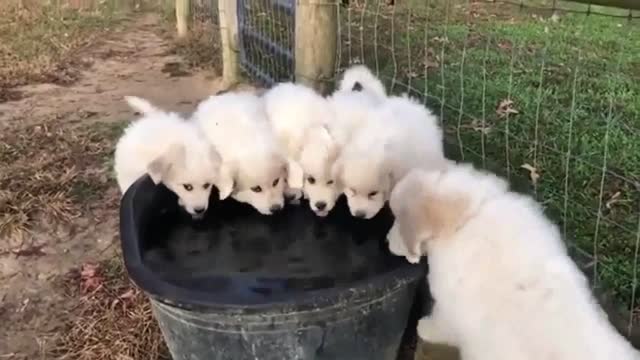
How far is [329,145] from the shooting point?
8.86ft

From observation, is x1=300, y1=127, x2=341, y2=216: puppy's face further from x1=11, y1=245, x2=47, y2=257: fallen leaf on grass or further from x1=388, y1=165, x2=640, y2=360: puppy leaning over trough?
x1=11, y1=245, x2=47, y2=257: fallen leaf on grass

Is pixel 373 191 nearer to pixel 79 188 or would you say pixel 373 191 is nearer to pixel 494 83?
pixel 79 188

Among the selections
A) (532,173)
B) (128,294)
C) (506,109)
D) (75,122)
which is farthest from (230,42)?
(128,294)

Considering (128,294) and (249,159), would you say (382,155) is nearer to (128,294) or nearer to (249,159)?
(249,159)

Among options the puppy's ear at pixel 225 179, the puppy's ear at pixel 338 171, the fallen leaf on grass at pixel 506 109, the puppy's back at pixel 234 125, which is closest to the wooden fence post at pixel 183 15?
the fallen leaf on grass at pixel 506 109

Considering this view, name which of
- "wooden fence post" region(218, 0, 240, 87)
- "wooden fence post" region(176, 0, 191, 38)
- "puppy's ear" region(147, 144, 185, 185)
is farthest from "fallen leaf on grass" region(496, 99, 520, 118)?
"wooden fence post" region(176, 0, 191, 38)

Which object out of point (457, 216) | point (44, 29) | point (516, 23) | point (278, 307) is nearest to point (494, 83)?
point (516, 23)

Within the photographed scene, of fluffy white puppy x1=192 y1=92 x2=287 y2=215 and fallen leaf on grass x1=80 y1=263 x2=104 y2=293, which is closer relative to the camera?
fluffy white puppy x1=192 y1=92 x2=287 y2=215

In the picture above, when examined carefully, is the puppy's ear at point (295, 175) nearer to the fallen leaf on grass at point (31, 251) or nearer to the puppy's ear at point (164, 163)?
the puppy's ear at point (164, 163)

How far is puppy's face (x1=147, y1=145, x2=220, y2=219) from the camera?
8.90 ft

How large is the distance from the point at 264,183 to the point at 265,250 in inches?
10.5

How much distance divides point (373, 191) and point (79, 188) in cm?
189

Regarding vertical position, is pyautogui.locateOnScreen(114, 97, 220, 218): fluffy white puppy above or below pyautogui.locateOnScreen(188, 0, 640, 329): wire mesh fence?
above

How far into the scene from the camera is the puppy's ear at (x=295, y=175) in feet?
9.04
